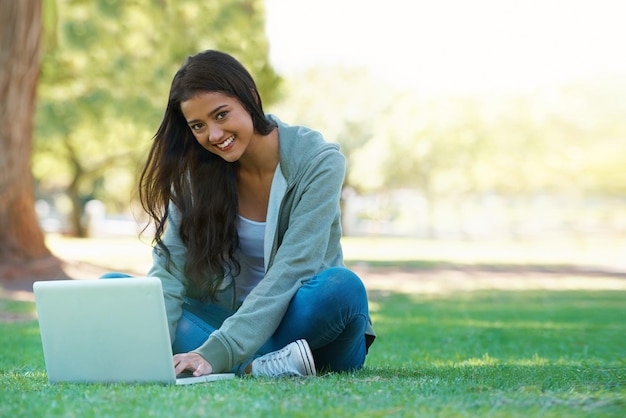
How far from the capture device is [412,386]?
11.9 feet

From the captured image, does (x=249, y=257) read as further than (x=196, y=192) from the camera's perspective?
Yes

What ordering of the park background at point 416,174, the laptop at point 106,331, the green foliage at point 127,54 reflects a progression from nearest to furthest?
the laptop at point 106,331, the park background at point 416,174, the green foliage at point 127,54

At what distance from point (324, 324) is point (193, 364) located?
1.98 feet

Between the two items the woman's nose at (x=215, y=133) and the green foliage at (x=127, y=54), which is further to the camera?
the green foliage at (x=127, y=54)

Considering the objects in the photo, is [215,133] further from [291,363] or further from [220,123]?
[291,363]

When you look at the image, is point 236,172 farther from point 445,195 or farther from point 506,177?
point 445,195

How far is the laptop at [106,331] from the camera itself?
3.38 m

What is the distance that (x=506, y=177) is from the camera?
43.8 meters

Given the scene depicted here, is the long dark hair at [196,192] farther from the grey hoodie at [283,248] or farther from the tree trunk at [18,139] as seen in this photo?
the tree trunk at [18,139]

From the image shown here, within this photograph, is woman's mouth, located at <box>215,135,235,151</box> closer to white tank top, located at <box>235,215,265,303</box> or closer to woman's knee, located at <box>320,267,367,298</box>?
white tank top, located at <box>235,215,265,303</box>

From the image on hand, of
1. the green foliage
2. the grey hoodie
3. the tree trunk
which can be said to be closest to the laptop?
the grey hoodie

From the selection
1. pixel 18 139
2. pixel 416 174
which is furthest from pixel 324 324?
pixel 416 174

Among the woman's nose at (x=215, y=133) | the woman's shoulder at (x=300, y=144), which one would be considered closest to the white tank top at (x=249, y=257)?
the woman's shoulder at (x=300, y=144)

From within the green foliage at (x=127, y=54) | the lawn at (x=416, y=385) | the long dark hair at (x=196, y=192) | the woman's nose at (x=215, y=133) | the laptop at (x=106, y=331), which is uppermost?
the green foliage at (x=127, y=54)
